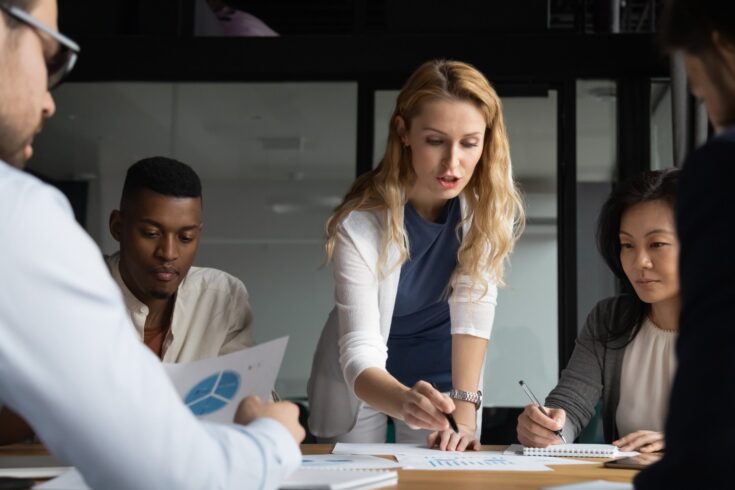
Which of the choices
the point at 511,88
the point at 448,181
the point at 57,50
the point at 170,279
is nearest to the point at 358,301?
Result: the point at 448,181

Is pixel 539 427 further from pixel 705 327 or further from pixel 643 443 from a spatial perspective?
pixel 705 327

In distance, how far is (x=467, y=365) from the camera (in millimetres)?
2160

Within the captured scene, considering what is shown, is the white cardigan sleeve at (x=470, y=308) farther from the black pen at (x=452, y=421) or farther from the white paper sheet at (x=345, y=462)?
the white paper sheet at (x=345, y=462)

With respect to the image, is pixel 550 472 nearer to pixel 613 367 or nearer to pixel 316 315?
pixel 613 367

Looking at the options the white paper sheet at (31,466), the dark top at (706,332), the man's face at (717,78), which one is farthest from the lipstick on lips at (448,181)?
the dark top at (706,332)

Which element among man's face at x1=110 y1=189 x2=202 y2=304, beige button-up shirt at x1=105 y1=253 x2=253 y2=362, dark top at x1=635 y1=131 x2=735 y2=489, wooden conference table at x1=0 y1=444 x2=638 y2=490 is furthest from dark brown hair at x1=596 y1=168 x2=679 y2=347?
dark top at x1=635 y1=131 x2=735 y2=489

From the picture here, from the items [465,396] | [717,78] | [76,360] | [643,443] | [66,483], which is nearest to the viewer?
[76,360]

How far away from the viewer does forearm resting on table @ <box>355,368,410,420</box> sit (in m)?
1.93

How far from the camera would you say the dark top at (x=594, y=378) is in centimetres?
224

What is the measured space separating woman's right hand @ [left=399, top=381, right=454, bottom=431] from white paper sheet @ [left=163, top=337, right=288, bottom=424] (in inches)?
20.6

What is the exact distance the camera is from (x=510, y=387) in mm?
4281

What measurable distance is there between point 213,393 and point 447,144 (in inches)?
42.0

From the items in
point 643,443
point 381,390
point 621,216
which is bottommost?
point 643,443

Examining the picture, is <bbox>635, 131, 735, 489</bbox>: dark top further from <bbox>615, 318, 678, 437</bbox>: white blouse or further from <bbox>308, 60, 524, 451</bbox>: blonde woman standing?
<bbox>615, 318, 678, 437</bbox>: white blouse
